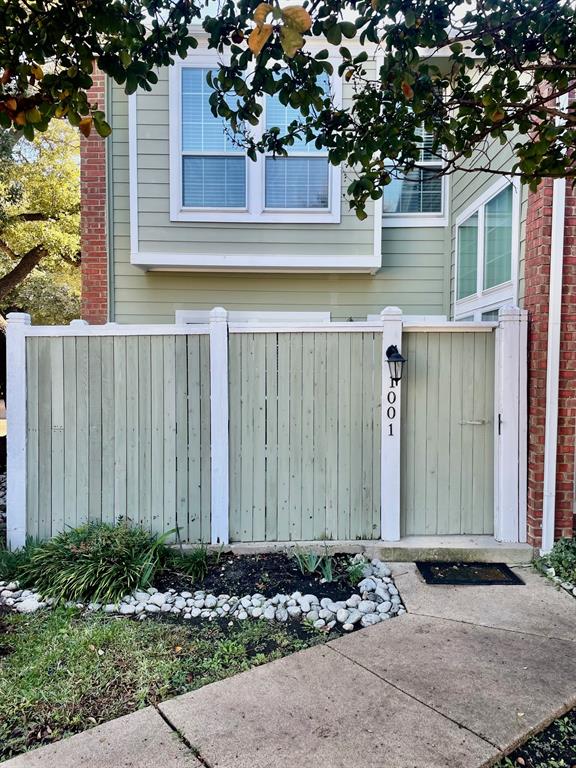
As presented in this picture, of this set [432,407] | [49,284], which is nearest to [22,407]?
[432,407]

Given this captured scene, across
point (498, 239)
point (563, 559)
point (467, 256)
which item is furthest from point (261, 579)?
point (467, 256)

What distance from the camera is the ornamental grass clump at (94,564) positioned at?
3.51 m

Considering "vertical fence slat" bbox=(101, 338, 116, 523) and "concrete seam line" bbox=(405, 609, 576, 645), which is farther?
"vertical fence slat" bbox=(101, 338, 116, 523)

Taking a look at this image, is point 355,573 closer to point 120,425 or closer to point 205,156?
point 120,425

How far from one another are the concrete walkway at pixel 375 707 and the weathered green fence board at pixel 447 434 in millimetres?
1224

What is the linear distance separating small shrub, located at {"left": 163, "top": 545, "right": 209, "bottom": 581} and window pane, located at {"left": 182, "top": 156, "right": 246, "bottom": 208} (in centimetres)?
388

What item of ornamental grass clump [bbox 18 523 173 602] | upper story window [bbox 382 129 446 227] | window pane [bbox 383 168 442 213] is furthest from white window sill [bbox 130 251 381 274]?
ornamental grass clump [bbox 18 523 173 602]

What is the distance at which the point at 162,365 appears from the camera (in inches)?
171

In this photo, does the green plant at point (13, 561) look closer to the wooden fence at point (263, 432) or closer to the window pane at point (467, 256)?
the wooden fence at point (263, 432)

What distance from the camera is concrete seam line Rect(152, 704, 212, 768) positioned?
2.05m

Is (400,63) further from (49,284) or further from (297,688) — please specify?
(49,284)

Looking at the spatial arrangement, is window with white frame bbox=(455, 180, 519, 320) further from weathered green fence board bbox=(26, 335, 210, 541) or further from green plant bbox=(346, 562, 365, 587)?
weathered green fence board bbox=(26, 335, 210, 541)

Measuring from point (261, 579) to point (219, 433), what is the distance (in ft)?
4.02

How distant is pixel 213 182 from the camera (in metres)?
5.87
